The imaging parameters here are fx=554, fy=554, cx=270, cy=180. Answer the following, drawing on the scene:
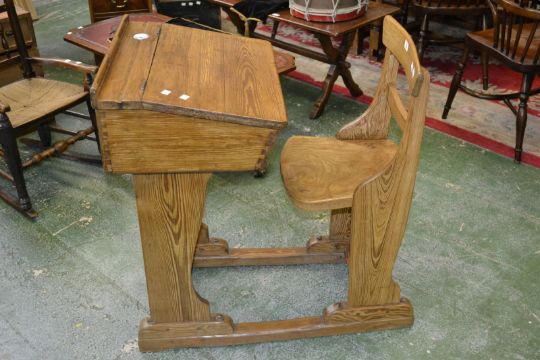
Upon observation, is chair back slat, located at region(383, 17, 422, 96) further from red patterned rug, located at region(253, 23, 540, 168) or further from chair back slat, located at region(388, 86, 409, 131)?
red patterned rug, located at region(253, 23, 540, 168)

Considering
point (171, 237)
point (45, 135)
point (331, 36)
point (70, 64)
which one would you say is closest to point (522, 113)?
point (331, 36)

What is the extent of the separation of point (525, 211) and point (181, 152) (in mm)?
1818

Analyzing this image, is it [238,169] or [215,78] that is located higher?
[215,78]

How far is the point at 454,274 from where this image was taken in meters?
2.24

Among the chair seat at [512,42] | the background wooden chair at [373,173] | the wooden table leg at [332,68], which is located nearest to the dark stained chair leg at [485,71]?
the chair seat at [512,42]

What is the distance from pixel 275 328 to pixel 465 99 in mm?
2349

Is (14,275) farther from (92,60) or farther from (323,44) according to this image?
(92,60)

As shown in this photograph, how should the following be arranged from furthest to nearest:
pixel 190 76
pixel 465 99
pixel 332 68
Answer: pixel 465 99
pixel 332 68
pixel 190 76

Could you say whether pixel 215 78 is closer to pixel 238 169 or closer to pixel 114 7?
pixel 238 169

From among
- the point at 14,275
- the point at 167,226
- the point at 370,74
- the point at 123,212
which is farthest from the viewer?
the point at 370,74

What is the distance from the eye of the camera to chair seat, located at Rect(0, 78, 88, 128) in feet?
8.14

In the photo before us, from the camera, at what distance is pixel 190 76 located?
1.59 meters

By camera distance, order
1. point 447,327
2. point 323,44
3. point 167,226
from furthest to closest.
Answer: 1. point 323,44
2. point 447,327
3. point 167,226

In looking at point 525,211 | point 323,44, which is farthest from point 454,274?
point 323,44
